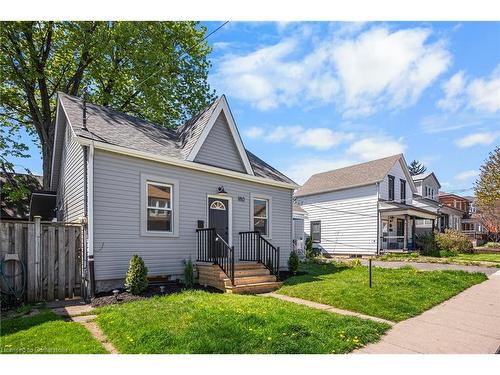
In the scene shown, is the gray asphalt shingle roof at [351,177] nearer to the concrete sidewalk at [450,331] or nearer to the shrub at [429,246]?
the shrub at [429,246]

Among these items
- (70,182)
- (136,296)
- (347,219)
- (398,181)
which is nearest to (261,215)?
(136,296)

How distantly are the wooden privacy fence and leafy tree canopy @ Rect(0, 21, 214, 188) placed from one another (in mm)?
8422

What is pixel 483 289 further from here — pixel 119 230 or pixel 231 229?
pixel 119 230

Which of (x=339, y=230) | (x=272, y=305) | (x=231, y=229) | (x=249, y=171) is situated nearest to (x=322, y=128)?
(x=249, y=171)

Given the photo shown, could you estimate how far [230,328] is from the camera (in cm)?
462

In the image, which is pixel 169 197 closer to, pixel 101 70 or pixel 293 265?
pixel 293 265

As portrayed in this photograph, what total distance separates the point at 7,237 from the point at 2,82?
41.0ft

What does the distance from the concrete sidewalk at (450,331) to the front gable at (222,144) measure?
21.5 ft

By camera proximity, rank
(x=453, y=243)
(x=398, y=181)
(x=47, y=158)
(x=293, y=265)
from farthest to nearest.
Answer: (x=398, y=181), (x=453, y=243), (x=47, y=158), (x=293, y=265)

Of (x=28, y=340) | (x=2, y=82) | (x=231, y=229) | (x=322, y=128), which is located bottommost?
(x=28, y=340)

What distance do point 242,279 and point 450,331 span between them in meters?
4.68

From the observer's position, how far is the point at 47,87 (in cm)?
1741

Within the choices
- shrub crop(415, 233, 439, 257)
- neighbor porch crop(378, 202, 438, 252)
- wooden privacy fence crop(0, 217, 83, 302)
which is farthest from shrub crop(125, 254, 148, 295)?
shrub crop(415, 233, 439, 257)
